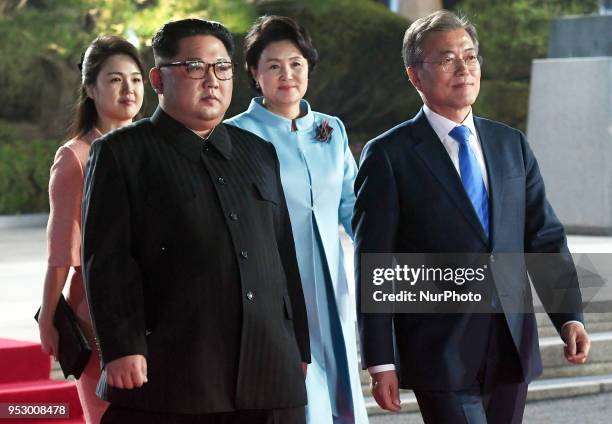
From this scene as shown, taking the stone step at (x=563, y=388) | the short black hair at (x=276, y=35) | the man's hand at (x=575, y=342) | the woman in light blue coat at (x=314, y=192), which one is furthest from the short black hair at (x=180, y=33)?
the stone step at (x=563, y=388)

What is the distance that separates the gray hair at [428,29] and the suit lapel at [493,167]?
0.24 m

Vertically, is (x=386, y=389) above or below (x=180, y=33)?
below

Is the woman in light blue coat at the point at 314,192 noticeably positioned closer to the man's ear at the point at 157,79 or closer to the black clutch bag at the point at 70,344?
the black clutch bag at the point at 70,344

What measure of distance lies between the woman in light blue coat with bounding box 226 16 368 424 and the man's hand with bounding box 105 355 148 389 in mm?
1681

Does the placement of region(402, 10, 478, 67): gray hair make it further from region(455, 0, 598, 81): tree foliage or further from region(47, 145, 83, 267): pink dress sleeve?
region(455, 0, 598, 81): tree foliage

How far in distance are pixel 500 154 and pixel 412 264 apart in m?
0.40

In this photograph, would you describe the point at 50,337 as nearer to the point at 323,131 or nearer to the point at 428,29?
the point at 323,131

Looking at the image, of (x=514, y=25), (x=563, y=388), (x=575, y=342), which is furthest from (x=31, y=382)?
(x=514, y=25)

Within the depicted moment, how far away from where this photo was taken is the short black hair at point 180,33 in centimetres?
371

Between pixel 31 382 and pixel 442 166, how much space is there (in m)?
3.47

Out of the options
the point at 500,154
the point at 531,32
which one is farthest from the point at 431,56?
the point at 531,32

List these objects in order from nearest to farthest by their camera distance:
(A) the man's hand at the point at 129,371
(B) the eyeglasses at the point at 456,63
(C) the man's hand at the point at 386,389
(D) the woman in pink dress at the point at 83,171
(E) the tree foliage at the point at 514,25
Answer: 1. (A) the man's hand at the point at 129,371
2. (C) the man's hand at the point at 386,389
3. (B) the eyeglasses at the point at 456,63
4. (D) the woman in pink dress at the point at 83,171
5. (E) the tree foliage at the point at 514,25

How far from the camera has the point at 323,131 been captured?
17.7ft

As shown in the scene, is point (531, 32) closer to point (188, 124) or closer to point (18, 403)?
point (18, 403)
